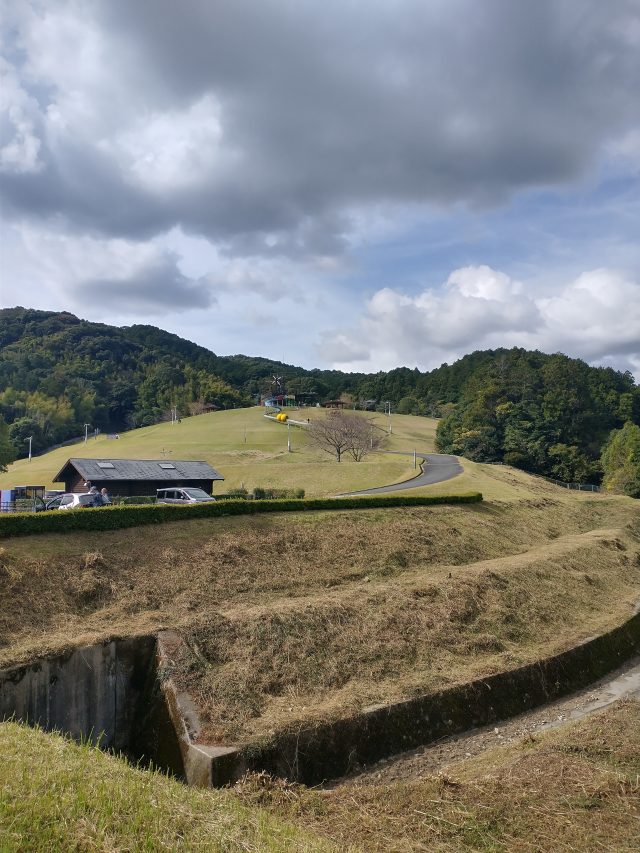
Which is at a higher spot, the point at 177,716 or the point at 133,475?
the point at 133,475

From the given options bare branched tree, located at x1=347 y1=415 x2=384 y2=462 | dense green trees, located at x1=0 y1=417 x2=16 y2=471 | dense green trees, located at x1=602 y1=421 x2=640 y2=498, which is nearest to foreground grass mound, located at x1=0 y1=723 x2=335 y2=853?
dense green trees, located at x1=0 y1=417 x2=16 y2=471

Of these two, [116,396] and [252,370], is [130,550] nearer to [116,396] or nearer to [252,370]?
[116,396]

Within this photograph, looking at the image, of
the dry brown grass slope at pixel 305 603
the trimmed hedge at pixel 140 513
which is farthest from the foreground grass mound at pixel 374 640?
the trimmed hedge at pixel 140 513

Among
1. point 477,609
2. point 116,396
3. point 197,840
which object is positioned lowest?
point 477,609

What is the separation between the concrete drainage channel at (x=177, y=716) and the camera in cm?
1114

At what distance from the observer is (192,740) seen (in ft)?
36.7

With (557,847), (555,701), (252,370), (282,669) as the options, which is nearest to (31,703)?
(282,669)

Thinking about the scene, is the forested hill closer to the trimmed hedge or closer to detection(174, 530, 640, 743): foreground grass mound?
the trimmed hedge

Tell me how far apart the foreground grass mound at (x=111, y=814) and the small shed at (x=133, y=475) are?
28172mm

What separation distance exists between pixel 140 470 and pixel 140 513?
53.6 feet

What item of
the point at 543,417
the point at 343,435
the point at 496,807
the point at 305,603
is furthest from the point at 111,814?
the point at 543,417

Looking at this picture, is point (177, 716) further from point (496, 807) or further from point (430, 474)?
point (430, 474)

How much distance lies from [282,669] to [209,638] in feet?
6.25

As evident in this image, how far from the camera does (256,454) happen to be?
71.9m
